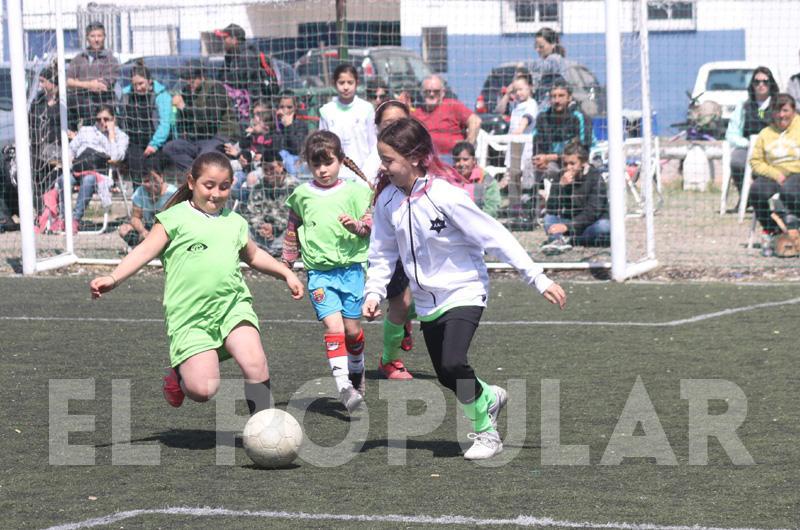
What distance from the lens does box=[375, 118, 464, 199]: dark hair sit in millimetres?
5977

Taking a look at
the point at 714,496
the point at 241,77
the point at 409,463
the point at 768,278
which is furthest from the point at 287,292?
the point at 714,496

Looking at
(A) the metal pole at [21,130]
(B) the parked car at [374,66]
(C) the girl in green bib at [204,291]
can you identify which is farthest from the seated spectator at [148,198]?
(C) the girl in green bib at [204,291]

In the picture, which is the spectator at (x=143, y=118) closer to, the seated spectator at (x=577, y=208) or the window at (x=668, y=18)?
the seated spectator at (x=577, y=208)

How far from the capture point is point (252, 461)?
5938mm

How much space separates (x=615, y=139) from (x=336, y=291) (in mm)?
5608

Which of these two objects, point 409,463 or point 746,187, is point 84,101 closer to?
point 746,187

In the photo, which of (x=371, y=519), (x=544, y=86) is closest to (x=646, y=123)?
(x=544, y=86)

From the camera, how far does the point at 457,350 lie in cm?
597

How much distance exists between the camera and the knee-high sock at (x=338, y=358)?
703cm

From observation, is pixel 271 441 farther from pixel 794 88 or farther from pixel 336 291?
pixel 794 88

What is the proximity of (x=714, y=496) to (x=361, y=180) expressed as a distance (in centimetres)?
327

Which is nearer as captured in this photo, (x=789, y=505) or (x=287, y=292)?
(x=789, y=505)

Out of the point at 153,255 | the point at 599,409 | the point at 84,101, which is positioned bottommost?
the point at 599,409

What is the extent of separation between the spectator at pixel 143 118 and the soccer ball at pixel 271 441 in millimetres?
8910
